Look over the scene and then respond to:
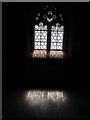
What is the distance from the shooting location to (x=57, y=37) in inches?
181

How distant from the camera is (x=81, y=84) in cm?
441

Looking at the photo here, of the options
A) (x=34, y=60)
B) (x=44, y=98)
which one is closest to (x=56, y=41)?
(x=34, y=60)

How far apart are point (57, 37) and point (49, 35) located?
21 centimetres

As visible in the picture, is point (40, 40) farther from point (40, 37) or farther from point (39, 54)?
point (39, 54)

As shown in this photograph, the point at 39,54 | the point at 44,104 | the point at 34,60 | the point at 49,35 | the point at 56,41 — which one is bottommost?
the point at 44,104

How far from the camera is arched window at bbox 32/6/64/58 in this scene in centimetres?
443

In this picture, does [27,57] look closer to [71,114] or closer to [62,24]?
[62,24]

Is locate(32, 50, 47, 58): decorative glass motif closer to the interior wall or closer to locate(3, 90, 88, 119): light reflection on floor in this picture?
the interior wall

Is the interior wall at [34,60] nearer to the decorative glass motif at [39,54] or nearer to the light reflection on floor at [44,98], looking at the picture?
the decorative glass motif at [39,54]

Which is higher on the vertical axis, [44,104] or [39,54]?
[39,54]

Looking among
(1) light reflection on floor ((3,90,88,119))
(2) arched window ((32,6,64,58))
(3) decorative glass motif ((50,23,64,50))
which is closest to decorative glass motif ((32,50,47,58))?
(2) arched window ((32,6,64,58))

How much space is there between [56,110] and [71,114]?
29 cm

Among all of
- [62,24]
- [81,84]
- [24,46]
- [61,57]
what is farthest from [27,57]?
[81,84]

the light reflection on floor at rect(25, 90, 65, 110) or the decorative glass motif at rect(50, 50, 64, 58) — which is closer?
the light reflection on floor at rect(25, 90, 65, 110)
